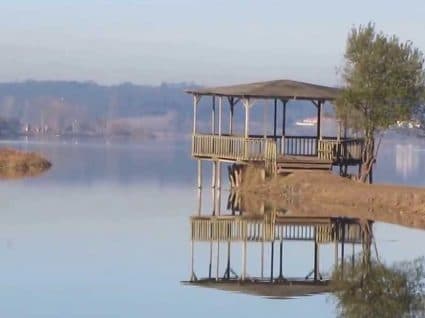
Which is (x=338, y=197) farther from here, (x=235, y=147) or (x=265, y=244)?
(x=265, y=244)

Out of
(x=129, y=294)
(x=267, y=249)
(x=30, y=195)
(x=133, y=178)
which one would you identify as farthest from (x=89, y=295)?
(x=133, y=178)

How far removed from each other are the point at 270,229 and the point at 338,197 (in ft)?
30.3

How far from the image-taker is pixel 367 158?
4856cm

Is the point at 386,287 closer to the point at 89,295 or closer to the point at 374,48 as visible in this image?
the point at 89,295

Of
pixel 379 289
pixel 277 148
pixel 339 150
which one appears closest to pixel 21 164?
pixel 277 148

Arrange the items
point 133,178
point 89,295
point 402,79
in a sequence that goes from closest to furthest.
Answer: point 89,295, point 402,79, point 133,178

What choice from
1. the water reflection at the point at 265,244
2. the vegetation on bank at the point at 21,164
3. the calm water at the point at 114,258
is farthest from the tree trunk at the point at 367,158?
the vegetation on bank at the point at 21,164

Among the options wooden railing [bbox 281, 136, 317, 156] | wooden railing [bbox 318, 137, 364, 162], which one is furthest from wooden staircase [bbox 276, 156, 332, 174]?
wooden railing [bbox 281, 136, 317, 156]

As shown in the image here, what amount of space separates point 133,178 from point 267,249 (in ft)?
124

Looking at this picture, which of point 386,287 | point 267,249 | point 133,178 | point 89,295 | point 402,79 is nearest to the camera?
point 89,295

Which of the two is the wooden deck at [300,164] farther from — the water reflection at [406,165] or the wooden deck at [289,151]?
the water reflection at [406,165]

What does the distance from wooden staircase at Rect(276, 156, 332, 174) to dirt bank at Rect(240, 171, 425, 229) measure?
1.00 ft

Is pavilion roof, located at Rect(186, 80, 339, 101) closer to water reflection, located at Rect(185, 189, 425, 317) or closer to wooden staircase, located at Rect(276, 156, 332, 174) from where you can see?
wooden staircase, located at Rect(276, 156, 332, 174)

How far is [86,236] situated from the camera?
3203cm
